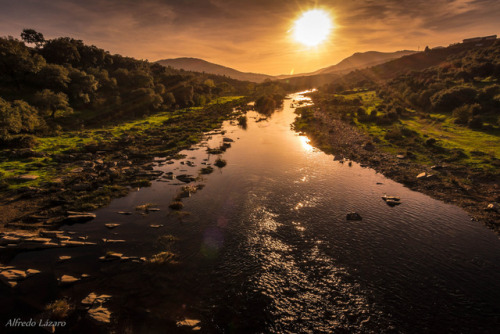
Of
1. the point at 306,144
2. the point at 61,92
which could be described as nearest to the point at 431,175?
the point at 306,144

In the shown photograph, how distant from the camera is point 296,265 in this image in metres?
17.8

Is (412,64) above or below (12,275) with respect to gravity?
above

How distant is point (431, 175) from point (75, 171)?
53.5 metres

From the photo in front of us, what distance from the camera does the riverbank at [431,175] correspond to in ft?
83.1

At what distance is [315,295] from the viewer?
15.4 m

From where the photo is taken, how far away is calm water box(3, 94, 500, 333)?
1405 centimetres

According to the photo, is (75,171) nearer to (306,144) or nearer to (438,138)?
(306,144)

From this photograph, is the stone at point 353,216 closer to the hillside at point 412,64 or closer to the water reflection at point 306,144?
the water reflection at point 306,144

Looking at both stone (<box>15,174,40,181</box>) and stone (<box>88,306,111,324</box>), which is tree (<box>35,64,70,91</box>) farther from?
stone (<box>88,306,111,324</box>)

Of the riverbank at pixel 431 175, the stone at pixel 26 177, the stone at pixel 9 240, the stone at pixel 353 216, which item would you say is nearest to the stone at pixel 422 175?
the riverbank at pixel 431 175

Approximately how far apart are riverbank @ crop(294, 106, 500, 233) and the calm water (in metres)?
2.16

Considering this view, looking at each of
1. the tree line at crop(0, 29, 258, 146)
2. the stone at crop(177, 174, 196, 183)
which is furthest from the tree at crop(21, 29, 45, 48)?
the stone at crop(177, 174, 196, 183)

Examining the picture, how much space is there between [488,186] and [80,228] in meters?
49.3

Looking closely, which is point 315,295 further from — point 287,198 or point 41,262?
point 41,262
